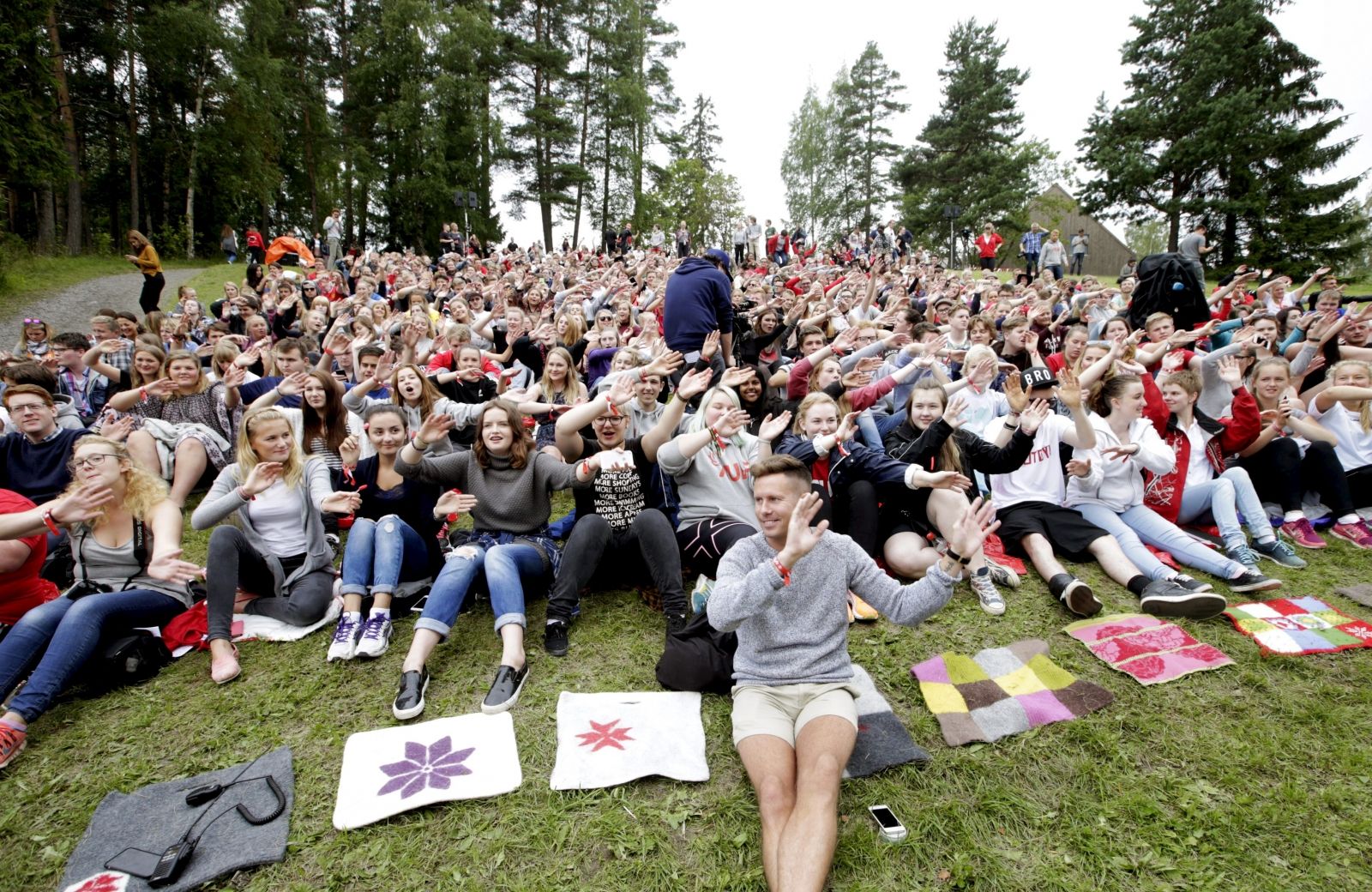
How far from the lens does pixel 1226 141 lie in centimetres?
2091

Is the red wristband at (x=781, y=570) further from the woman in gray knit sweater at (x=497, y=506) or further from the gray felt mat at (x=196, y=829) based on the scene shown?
the gray felt mat at (x=196, y=829)

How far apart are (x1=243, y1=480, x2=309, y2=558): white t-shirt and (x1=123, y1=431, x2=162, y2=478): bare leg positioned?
74.8 inches

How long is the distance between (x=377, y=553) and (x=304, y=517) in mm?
549

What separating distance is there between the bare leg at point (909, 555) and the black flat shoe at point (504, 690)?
245cm

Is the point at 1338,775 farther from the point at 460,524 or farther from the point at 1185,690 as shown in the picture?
the point at 460,524

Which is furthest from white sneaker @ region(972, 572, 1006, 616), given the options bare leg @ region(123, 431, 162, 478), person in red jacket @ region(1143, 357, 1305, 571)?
bare leg @ region(123, 431, 162, 478)

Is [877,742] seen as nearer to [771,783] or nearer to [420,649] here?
[771,783]

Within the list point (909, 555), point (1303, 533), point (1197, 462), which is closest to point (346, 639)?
point (909, 555)

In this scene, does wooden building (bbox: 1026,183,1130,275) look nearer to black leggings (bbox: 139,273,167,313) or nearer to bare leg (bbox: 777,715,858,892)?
black leggings (bbox: 139,273,167,313)

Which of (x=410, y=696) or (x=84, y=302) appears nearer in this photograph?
(x=410, y=696)

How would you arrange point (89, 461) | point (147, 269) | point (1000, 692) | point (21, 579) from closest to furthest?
point (1000, 692)
point (89, 461)
point (21, 579)
point (147, 269)

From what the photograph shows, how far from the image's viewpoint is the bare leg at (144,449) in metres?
4.98

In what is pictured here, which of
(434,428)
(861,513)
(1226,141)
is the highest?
(1226,141)

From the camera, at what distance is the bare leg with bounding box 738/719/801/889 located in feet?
7.15
